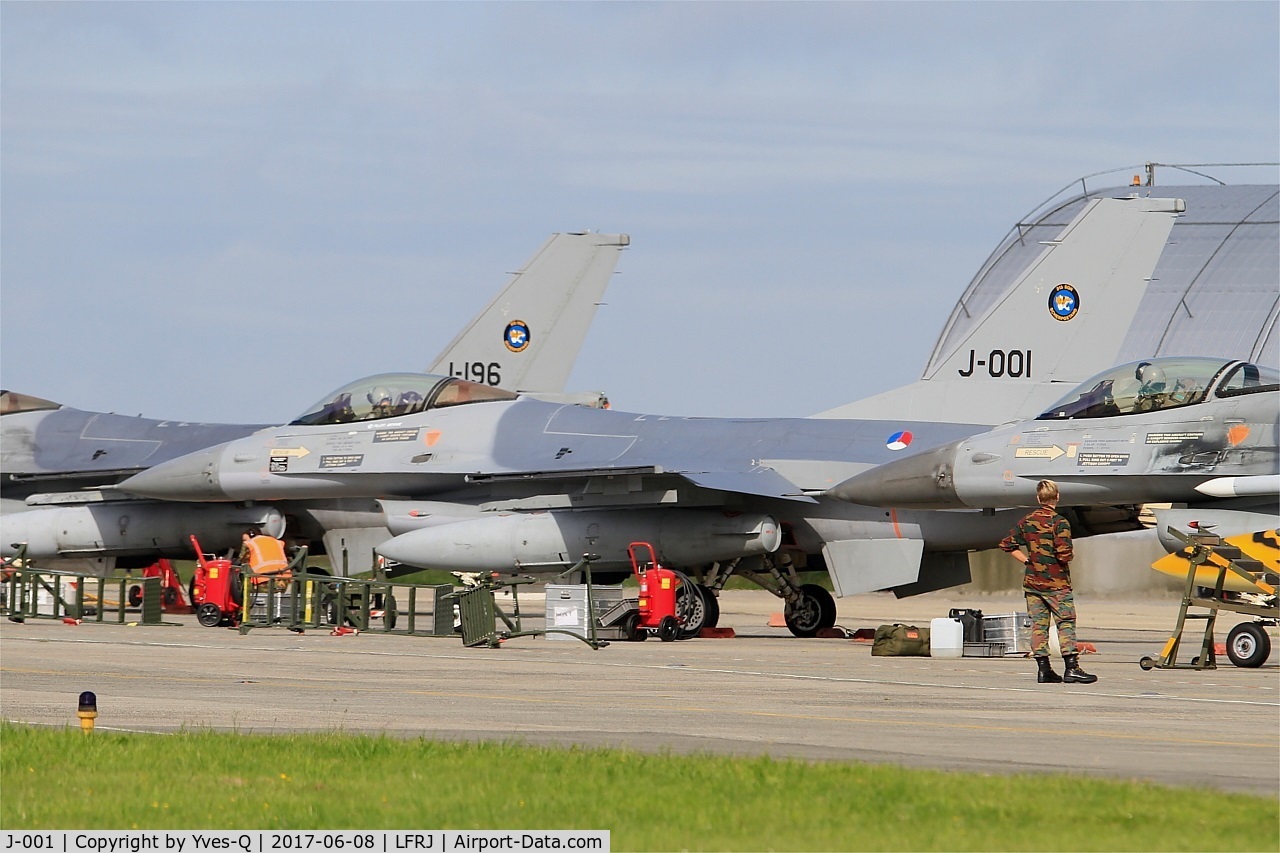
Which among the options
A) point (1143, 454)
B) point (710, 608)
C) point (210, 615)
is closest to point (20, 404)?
point (210, 615)

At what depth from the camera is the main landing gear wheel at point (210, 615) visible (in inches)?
945

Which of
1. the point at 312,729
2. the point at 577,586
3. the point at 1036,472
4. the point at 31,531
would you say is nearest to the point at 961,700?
the point at 312,729

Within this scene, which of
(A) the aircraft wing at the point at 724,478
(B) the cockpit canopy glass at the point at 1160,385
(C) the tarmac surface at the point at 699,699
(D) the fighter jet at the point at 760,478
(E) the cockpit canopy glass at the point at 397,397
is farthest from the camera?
(E) the cockpit canopy glass at the point at 397,397

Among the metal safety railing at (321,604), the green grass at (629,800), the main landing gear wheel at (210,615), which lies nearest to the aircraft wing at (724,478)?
the metal safety railing at (321,604)

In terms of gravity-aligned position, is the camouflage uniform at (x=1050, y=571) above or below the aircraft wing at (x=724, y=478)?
below

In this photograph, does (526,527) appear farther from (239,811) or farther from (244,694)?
(239,811)

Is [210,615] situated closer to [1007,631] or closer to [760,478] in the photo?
[760,478]

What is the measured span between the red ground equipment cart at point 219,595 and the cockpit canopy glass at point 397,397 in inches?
121

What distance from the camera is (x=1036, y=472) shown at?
60.2ft

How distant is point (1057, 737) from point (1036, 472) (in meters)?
8.81

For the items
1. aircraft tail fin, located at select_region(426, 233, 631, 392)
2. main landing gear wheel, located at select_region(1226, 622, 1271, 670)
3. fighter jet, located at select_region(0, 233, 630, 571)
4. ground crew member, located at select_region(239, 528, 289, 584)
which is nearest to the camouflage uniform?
main landing gear wheel, located at select_region(1226, 622, 1271, 670)

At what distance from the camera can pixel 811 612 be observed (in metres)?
23.4

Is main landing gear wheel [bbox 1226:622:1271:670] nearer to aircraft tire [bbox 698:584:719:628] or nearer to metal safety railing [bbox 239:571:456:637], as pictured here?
aircraft tire [bbox 698:584:719:628]

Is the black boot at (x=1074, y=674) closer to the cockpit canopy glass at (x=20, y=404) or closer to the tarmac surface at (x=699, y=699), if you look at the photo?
the tarmac surface at (x=699, y=699)
